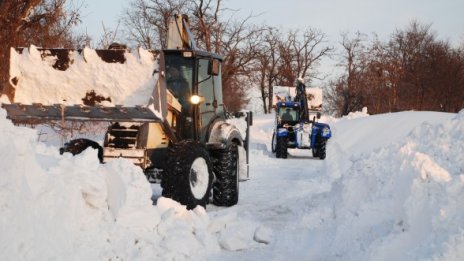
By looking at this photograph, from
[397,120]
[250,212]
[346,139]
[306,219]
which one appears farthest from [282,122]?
[306,219]

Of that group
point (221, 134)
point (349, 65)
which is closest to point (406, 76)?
point (349, 65)

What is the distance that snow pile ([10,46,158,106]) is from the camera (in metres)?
7.92

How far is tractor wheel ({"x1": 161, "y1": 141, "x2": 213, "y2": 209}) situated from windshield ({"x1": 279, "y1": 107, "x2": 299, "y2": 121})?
1383 cm

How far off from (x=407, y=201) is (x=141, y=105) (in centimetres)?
382

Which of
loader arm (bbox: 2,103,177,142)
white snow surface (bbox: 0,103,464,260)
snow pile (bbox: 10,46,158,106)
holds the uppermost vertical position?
snow pile (bbox: 10,46,158,106)

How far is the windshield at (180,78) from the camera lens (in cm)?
886

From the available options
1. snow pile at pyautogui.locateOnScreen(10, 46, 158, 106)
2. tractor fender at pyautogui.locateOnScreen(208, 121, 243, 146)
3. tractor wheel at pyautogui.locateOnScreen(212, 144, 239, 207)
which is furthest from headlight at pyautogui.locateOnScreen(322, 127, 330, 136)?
snow pile at pyautogui.locateOnScreen(10, 46, 158, 106)

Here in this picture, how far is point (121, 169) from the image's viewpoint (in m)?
6.25

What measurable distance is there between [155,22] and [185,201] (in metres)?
31.2

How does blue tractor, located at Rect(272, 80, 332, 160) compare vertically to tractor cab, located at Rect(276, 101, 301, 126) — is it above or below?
below

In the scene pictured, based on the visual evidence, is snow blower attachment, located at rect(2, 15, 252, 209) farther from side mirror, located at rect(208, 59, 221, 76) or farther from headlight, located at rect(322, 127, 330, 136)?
headlight, located at rect(322, 127, 330, 136)

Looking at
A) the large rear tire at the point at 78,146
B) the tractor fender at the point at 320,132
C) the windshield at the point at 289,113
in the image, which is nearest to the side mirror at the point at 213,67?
the large rear tire at the point at 78,146

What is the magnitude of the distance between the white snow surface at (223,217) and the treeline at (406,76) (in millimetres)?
38499

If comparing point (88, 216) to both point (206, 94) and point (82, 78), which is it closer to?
point (82, 78)
